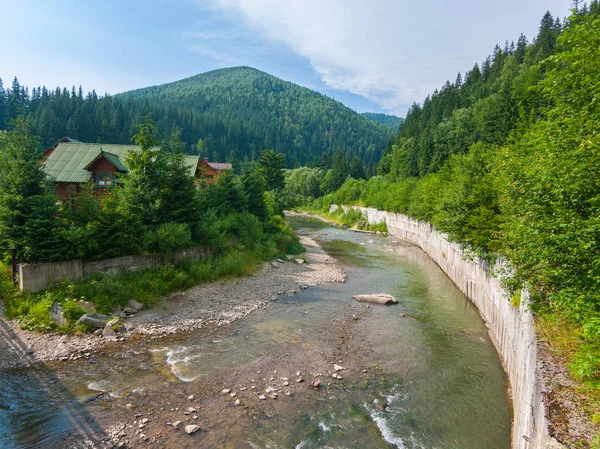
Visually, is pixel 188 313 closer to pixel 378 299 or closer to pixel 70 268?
pixel 70 268

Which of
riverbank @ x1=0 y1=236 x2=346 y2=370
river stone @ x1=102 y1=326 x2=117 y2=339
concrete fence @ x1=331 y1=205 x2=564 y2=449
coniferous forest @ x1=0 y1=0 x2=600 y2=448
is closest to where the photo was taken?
concrete fence @ x1=331 y1=205 x2=564 y2=449

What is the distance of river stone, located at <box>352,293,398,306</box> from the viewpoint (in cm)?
2444

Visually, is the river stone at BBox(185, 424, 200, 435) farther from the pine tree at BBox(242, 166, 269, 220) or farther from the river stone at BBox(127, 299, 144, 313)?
the pine tree at BBox(242, 166, 269, 220)

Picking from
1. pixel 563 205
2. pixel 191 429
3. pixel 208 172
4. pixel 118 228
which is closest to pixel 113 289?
pixel 118 228

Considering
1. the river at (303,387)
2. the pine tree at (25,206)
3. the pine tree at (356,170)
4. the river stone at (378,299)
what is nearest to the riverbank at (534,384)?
the river at (303,387)

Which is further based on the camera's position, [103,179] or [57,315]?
[103,179]

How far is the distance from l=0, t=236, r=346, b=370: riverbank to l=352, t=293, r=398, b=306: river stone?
4.91 meters

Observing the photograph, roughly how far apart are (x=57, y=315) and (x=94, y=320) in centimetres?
164

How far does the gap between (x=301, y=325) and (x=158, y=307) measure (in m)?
8.34

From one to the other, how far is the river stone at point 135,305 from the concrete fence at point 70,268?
2.47 metres

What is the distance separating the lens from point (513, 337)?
48.4 feet

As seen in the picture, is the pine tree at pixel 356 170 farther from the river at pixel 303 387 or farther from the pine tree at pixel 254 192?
the river at pixel 303 387

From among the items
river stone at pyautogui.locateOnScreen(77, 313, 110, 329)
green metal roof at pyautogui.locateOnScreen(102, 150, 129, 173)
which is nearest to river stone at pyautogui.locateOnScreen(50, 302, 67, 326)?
river stone at pyautogui.locateOnScreen(77, 313, 110, 329)

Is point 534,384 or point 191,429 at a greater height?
point 534,384
